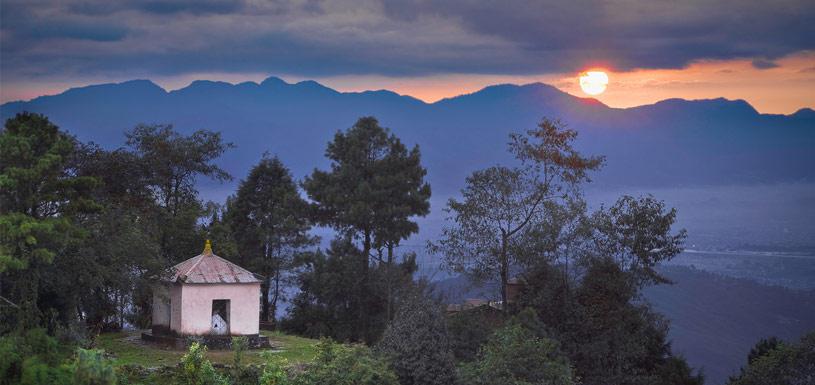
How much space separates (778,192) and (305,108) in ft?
229

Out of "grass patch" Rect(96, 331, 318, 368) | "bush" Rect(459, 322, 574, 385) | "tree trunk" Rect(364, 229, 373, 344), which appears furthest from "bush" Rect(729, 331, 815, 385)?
"tree trunk" Rect(364, 229, 373, 344)

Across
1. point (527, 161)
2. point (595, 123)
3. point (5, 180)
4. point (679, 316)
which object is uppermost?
point (595, 123)

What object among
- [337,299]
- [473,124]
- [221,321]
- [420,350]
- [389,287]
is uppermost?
[473,124]

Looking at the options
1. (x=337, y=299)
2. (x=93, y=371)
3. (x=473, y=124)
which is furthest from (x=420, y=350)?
(x=473, y=124)

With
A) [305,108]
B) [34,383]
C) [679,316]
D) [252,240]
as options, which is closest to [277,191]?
[252,240]

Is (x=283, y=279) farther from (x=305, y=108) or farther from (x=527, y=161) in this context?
(x=305, y=108)

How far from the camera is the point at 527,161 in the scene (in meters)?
35.4

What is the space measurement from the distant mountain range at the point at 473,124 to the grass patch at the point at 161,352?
264ft

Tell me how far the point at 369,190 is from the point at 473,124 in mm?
117140

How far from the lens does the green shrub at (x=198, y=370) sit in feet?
62.6

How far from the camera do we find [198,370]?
771 inches

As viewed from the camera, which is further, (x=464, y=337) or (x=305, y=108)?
(x=305, y=108)

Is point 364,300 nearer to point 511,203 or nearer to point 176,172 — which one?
point 511,203

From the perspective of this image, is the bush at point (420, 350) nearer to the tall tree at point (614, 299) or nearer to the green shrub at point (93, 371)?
the tall tree at point (614, 299)
